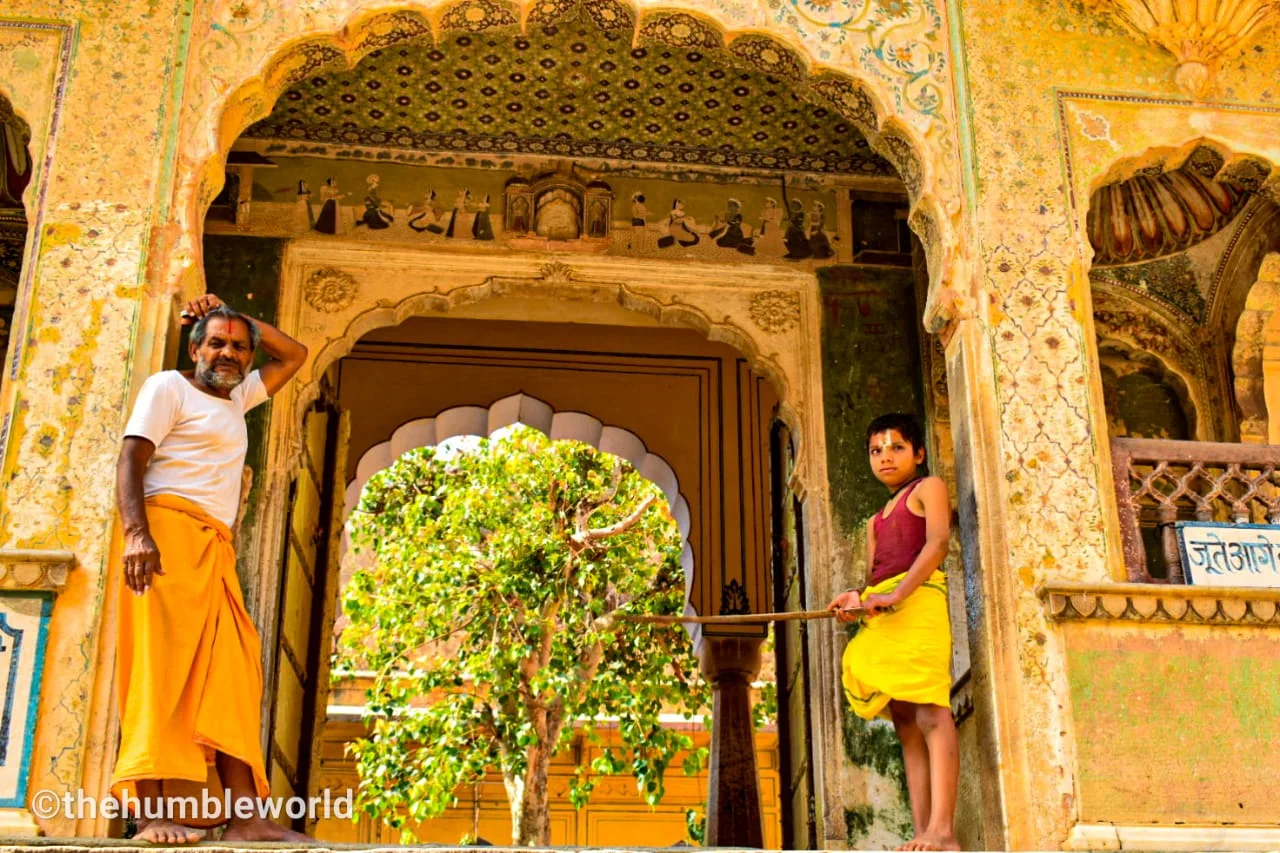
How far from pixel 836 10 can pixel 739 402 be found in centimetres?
388

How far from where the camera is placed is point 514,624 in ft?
46.4

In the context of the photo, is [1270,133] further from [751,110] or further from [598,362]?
[598,362]

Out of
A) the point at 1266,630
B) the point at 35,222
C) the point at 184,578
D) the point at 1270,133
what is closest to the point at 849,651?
the point at 1266,630

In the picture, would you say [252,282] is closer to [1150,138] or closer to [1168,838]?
[1150,138]

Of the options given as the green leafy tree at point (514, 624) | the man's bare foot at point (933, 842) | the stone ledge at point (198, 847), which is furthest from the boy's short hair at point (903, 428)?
→ the green leafy tree at point (514, 624)

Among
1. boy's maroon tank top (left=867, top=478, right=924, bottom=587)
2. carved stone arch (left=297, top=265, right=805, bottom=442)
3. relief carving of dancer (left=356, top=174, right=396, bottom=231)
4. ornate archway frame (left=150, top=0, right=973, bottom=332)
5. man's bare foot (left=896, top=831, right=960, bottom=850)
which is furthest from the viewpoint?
relief carving of dancer (left=356, top=174, right=396, bottom=231)

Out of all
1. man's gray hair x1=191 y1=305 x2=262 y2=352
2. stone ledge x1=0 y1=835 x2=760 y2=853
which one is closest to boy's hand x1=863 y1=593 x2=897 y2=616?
stone ledge x1=0 y1=835 x2=760 y2=853

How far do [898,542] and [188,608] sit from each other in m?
2.42

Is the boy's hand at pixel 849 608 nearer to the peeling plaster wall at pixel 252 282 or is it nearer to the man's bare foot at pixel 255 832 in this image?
the man's bare foot at pixel 255 832

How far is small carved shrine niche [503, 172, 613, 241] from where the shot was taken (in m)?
8.23

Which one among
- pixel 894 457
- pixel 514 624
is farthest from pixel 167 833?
pixel 514 624

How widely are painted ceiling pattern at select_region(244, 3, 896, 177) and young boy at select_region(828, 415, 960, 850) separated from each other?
8.49 feet

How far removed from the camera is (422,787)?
14.0m

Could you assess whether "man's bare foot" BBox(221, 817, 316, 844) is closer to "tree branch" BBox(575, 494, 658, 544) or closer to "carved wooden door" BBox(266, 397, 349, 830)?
"carved wooden door" BBox(266, 397, 349, 830)
